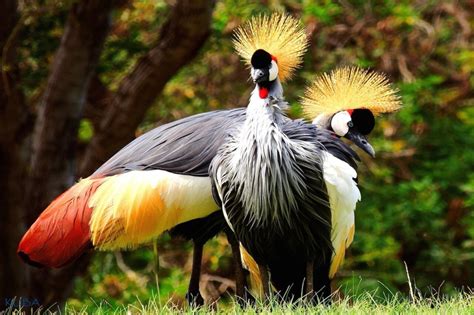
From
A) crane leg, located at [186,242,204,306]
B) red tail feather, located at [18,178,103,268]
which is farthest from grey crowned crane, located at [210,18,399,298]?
red tail feather, located at [18,178,103,268]

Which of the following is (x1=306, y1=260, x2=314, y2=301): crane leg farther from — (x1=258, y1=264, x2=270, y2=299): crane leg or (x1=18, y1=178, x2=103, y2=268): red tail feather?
(x1=18, y1=178, x2=103, y2=268): red tail feather

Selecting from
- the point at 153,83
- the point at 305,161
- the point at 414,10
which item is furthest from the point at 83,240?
the point at 414,10

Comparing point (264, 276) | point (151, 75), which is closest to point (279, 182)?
point (264, 276)

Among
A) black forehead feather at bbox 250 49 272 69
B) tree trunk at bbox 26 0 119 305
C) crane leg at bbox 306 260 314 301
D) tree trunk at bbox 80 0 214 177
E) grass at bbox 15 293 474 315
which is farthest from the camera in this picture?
tree trunk at bbox 26 0 119 305

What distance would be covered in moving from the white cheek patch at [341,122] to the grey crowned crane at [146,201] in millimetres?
364

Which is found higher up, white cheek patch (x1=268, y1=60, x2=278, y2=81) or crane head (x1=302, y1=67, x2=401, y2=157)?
white cheek patch (x1=268, y1=60, x2=278, y2=81)

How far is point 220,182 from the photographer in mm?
4938

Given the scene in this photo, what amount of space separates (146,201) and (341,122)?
0.99 metres

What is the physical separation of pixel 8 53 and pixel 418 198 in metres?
3.53

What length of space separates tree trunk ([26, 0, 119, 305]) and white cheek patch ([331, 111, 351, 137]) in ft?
7.63

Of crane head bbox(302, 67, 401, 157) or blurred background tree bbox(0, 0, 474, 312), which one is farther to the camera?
blurred background tree bbox(0, 0, 474, 312)

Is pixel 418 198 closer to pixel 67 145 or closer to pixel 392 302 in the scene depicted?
pixel 67 145

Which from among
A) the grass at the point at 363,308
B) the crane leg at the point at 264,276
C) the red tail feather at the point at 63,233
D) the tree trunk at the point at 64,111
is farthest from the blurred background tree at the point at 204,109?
the grass at the point at 363,308

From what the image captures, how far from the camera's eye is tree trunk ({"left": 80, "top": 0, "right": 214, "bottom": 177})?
6.85 meters
